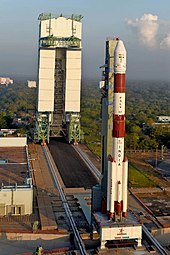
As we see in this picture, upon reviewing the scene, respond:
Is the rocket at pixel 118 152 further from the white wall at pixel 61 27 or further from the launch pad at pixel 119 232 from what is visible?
the white wall at pixel 61 27

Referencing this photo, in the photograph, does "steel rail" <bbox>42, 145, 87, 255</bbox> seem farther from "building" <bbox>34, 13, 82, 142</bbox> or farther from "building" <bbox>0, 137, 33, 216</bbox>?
"building" <bbox>34, 13, 82, 142</bbox>

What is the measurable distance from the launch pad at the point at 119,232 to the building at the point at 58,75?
33.6m

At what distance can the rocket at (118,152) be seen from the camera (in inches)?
1083

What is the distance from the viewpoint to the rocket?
2750cm

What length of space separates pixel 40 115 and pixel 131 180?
21.3 metres

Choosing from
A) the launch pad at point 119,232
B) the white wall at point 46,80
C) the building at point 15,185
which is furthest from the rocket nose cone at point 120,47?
the white wall at point 46,80

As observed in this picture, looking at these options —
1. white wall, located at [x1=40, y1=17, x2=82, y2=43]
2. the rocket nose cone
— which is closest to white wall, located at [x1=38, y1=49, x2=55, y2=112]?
white wall, located at [x1=40, y1=17, x2=82, y2=43]

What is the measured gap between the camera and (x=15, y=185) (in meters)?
33.2

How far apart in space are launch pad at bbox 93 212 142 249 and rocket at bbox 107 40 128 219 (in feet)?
2.91

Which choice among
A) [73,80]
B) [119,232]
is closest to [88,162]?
[73,80]

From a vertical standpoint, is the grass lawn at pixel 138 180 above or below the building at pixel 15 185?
below

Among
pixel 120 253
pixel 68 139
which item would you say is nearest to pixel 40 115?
pixel 68 139

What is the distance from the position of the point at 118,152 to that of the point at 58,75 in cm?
3490

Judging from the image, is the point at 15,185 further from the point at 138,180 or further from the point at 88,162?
the point at 88,162
